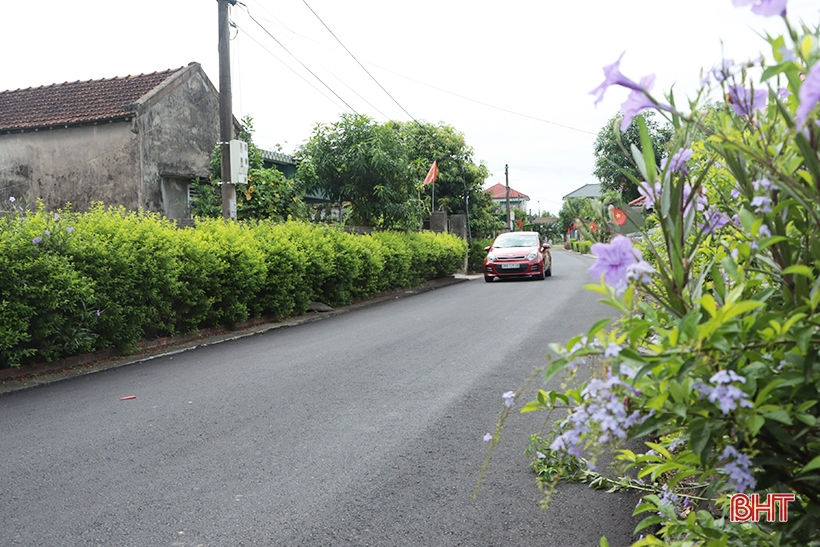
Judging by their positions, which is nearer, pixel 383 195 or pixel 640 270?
pixel 640 270

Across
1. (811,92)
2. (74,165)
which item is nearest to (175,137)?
(74,165)

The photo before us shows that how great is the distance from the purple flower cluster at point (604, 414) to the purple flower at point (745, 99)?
26.6 inches

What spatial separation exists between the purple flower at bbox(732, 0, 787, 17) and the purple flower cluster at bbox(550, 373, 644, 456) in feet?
2.31

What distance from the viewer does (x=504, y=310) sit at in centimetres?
1384

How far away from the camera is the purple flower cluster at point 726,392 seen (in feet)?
4.14

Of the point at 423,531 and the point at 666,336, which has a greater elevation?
the point at 666,336

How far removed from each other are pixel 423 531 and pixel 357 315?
10801 millimetres

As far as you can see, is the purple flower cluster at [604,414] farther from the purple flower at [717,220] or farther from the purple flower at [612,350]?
the purple flower at [717,220]

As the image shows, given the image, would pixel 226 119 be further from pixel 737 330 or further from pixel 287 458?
pixel 737 330

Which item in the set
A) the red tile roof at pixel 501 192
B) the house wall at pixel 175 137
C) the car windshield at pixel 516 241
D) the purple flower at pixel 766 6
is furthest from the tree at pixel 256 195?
the red tile roof at pixel 501 192

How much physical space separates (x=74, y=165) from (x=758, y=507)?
20437 millimetres

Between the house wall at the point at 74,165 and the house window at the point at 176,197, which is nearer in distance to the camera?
the house wall at the point at 74,165

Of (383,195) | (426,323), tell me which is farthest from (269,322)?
(383,195)

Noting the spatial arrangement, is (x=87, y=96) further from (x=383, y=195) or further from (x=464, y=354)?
(x=464, y=354)
